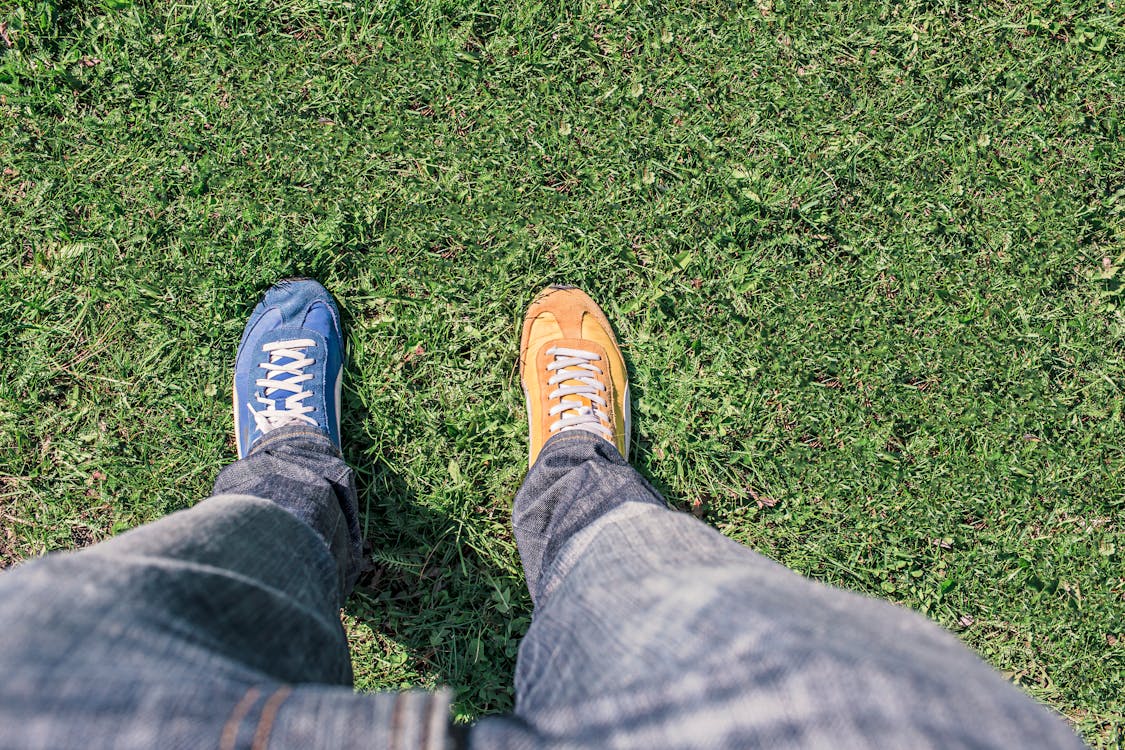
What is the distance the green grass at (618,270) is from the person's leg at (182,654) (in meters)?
1.21

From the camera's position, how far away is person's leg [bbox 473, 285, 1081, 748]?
0.96 meters

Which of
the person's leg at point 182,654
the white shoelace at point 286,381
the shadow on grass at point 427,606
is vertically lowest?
the shadow on grass at point 427,606

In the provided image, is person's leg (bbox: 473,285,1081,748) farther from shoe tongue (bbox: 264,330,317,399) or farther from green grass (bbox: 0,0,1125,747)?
shoe tongue (bbox: 264,330,317,399)

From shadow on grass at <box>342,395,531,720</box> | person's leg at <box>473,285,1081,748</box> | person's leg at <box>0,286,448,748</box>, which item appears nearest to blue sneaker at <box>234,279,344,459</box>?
shadow on grass at <box>342,395,531,720</box>

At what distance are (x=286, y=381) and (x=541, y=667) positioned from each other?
1.69 meters

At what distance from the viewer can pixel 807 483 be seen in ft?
8.79

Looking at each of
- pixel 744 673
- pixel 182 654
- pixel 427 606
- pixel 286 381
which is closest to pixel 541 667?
pixel 744 673

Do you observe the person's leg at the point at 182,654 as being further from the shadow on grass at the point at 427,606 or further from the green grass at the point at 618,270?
the green grass at the point at 618,270

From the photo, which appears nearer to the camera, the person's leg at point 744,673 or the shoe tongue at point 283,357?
the person's leg at point 744,673

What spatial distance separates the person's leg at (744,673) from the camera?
955 mm

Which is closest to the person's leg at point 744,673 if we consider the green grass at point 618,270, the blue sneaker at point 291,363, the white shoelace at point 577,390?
the white shoelace at point 577,390

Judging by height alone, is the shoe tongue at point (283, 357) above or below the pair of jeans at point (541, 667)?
below

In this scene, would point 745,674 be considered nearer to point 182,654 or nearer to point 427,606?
point 182,654

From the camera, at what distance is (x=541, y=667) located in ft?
4.32
